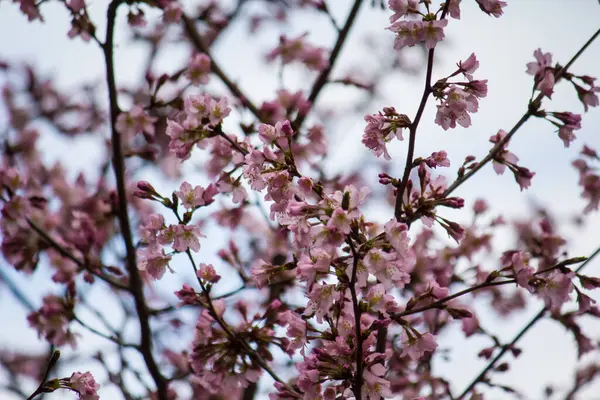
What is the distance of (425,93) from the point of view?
6.06ft

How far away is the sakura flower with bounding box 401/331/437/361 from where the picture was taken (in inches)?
76.1

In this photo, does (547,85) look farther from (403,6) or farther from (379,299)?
(379,299)

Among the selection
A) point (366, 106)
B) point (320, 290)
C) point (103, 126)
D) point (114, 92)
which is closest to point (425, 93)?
point (320, 290)

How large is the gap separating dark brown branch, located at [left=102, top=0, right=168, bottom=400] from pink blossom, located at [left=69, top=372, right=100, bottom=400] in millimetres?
928

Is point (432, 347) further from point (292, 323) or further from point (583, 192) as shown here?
point (583, 192)

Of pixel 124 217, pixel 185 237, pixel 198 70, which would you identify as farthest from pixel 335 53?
pixel 185 237

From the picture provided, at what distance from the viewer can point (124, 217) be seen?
113 inches

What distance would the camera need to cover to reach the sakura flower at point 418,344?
76.1 inches

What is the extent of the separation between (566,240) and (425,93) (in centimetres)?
182

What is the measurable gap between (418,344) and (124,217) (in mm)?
1643

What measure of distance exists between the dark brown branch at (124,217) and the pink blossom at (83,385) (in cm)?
93

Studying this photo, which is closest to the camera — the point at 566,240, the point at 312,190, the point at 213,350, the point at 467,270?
the point at 312,190

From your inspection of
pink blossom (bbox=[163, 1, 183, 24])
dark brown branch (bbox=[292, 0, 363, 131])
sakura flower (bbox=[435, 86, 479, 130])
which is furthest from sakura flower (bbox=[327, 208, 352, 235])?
dark brown branch (bbox=[292, 0, 363, 131])

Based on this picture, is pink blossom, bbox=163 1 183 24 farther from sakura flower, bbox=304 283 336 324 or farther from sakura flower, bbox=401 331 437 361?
sakura flower, bbox=401 331 437 361
